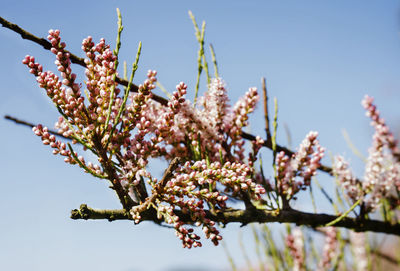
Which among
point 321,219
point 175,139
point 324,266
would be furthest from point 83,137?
point 324,266

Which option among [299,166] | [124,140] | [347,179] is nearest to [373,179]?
[347,179]

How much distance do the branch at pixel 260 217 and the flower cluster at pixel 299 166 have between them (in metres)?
0.13

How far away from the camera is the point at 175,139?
1680 millimetres

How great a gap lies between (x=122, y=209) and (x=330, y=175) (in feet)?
5.01

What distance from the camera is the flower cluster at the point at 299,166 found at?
1.84 metres

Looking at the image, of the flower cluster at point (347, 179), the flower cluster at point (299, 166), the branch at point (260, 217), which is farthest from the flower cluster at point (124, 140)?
the flower cluster at point (347, 179)

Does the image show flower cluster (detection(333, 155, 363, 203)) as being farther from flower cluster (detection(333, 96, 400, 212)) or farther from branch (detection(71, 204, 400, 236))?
branch (detection(71, 204, 400, 236))

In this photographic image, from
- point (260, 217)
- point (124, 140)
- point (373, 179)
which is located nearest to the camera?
point (124, 140)

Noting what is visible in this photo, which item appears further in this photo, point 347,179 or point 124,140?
point 347,179

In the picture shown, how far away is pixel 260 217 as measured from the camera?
1.72 metres

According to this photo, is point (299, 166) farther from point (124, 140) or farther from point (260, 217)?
point (124, 140)

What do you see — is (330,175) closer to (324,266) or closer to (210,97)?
(210,97)

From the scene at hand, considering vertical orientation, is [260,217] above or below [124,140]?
below

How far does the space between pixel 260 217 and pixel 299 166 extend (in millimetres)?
373
